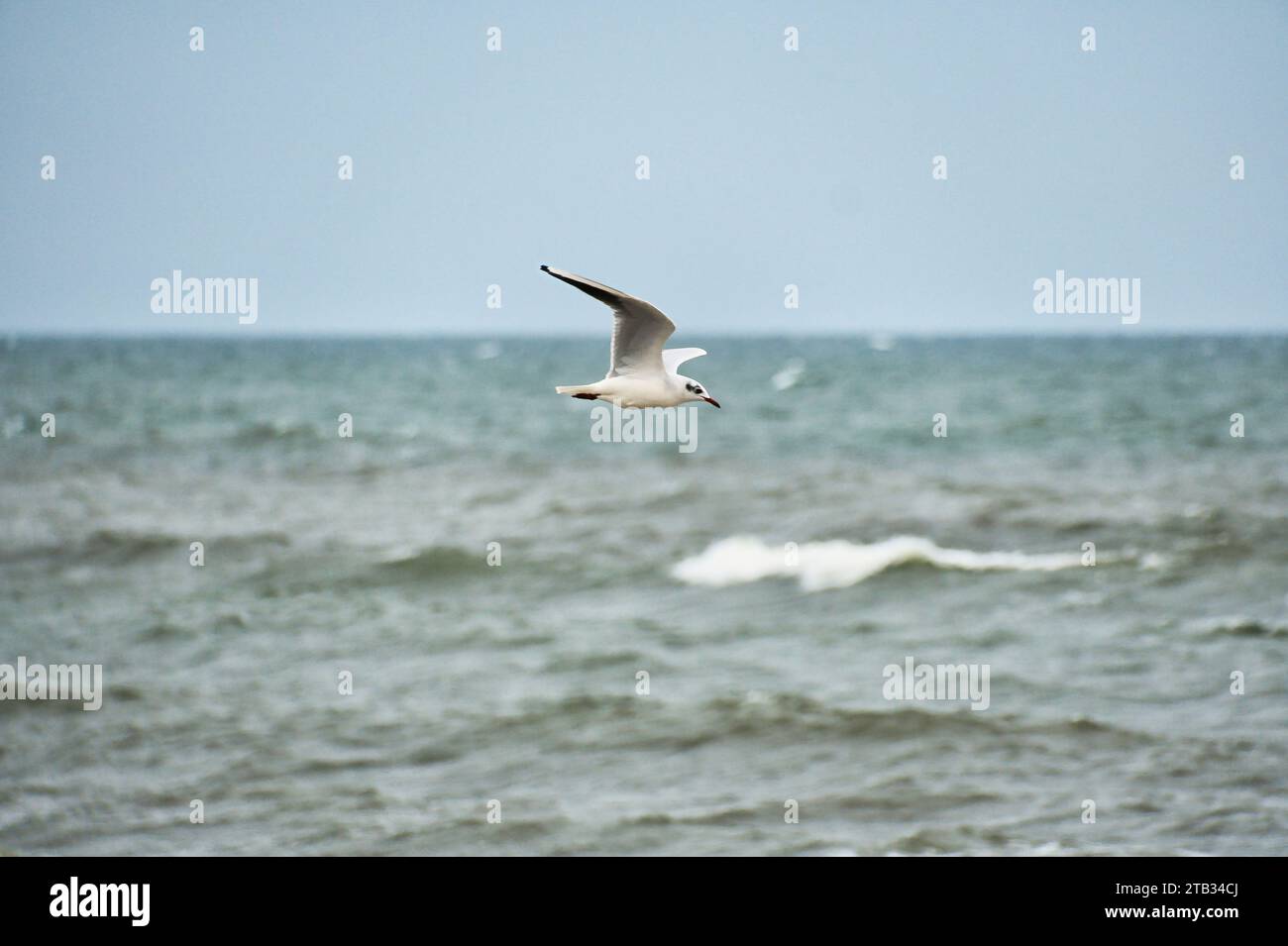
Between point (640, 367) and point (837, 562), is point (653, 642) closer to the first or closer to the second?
point (837, 562)

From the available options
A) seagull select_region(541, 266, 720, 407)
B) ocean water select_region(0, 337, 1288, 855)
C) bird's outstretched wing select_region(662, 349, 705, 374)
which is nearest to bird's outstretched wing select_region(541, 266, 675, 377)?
seagull select_region(541, 266, 720, 407)

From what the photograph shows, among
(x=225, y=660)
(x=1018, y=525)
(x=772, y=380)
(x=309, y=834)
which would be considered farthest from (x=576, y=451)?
(x=772, y=380)

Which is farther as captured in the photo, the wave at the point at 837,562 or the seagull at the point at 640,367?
the wave at the point at 837,562

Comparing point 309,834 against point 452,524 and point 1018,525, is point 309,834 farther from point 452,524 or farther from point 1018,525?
point 1018,525

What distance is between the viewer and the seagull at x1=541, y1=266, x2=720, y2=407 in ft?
17.9

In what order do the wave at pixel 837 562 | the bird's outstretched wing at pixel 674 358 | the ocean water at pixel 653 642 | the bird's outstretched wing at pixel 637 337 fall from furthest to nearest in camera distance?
the wave at pixel 837 562
the ocean water at pixel 653 642
the bird's outstretched wing at pixel 674 358
the bird's outstretched wing at pixel 637 337

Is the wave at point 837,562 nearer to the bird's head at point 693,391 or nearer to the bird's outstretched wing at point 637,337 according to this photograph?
the bird's outstretched wing at point 637,337

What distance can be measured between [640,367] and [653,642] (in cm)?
1117

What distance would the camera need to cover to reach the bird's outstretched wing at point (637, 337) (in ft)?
18.2

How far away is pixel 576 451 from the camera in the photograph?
29484 mm

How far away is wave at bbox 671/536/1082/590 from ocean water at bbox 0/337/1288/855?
0.07m

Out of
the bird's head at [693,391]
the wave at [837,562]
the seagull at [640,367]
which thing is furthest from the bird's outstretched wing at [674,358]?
the wave at [837,562]

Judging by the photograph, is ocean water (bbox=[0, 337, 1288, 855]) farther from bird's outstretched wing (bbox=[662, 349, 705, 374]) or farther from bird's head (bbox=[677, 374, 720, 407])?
bird's head (bbox=[677, 374, 720, 407])

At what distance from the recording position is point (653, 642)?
16672mm
